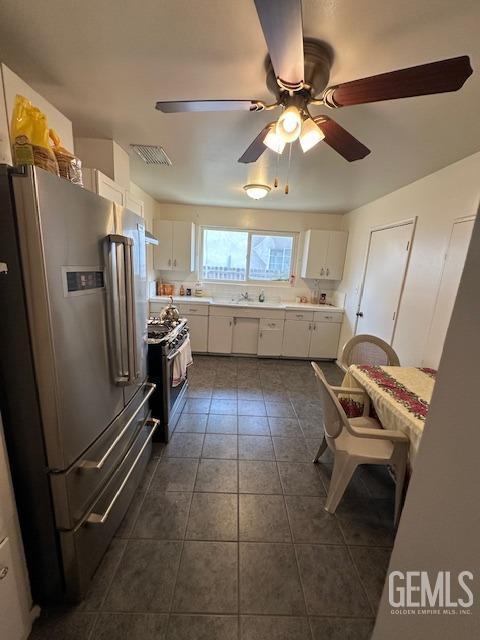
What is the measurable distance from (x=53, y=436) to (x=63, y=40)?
5.61 ft

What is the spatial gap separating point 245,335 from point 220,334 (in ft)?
1.35

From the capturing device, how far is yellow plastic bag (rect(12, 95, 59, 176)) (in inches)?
37.9

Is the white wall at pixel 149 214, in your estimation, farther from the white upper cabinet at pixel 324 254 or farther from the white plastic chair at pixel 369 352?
the white plastic chair at pixel 369 352

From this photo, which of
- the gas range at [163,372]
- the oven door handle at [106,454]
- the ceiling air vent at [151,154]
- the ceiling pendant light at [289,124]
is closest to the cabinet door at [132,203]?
the ceiling air vent at [151,154]

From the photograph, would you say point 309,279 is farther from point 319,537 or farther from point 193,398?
point 319,537

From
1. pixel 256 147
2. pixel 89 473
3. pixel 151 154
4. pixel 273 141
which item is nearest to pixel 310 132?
pixel 273 141

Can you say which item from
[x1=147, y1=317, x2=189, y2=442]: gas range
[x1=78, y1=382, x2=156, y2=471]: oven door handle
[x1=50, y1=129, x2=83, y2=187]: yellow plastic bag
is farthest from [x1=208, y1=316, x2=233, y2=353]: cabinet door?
[x1=50, y1=129, x2=83, y2=187]: yellow plastic bag

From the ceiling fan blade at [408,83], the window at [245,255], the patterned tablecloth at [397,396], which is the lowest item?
the patterned tablecloth at [397,396]

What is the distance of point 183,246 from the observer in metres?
4.35

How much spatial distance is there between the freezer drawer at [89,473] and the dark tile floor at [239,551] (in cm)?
47

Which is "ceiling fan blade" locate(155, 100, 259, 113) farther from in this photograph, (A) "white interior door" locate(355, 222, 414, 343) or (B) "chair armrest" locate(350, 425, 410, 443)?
(A) "white interior door" locate(355, 222, 414, 343)

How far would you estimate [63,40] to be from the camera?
117 centimetres

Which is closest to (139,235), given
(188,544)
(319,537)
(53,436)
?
(53,436)

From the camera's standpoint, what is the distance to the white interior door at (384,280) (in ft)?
9.23
